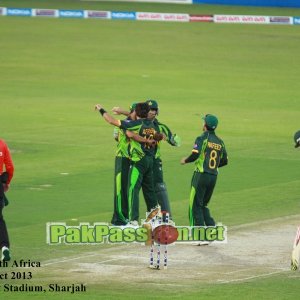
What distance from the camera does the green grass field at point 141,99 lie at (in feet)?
65.9

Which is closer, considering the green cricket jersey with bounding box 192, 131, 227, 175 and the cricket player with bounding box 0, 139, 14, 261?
the cricket player with bounding box 0, 139, 14, 261

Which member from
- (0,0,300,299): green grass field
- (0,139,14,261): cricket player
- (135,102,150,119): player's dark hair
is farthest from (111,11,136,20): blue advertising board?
(0,139,14,261): cricket player

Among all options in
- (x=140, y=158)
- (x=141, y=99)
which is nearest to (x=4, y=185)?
(x=140, y=158)

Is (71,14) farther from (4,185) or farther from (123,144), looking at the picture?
(4,185)

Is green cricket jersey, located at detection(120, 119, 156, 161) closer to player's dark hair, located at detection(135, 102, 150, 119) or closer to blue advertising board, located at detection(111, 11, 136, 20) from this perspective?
player's dark hair, located at detection(135, 102, 150, 119)

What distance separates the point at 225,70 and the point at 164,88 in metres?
5.56

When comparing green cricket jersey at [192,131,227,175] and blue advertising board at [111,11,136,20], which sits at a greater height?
blue advertising board at [111,11,136,20]

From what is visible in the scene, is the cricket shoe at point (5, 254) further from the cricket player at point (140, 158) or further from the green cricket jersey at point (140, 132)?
the green cricket jersey at point (140, 132)

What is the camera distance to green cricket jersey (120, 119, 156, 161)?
59.9 feet

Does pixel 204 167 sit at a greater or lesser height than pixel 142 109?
lesser

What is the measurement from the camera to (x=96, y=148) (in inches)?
1110

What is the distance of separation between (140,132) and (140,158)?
1.29 feet

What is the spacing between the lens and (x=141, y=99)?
3756 cm

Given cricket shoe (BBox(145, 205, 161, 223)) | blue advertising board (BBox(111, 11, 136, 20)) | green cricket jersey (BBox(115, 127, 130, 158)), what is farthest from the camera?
blue advertising board (BBox(111, 11, 136, 20))
